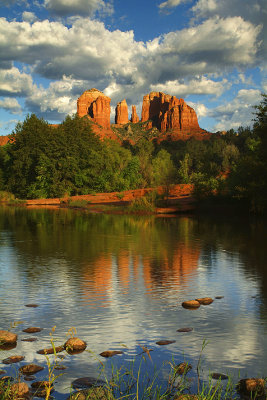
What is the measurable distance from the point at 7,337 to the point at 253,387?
3294 mm

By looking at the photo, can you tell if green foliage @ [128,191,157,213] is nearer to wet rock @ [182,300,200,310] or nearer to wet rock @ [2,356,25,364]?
wet rock @ [182,300,200,310]

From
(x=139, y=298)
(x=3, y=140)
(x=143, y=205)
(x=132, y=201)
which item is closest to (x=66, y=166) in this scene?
(x=132, y=201)

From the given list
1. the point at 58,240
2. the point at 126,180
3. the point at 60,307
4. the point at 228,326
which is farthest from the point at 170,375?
the point at 126,180

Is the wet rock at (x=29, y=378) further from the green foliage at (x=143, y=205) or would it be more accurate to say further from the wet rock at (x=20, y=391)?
the green foliage at (x=143, y=205)

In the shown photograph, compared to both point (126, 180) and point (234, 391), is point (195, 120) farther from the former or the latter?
point (234, 391)

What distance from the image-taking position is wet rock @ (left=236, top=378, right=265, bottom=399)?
4.45 metres

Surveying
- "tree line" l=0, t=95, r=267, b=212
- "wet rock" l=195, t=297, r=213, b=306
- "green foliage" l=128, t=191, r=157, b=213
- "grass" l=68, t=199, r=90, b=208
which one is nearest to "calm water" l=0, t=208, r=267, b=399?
"wet rock" l=195, t=297, r=213, b=306

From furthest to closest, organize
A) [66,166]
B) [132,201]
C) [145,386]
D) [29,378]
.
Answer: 1. [66,166]
2. [132,201]
3. [29,378]
4. [145,386]

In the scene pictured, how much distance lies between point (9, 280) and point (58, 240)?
721 centimetres

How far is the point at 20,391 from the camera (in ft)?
13.9

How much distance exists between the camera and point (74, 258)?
12.7 m

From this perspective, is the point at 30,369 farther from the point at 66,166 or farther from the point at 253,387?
the point at 66,166

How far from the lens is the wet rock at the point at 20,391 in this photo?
13.6ft

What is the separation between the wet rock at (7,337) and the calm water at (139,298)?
13 cm
